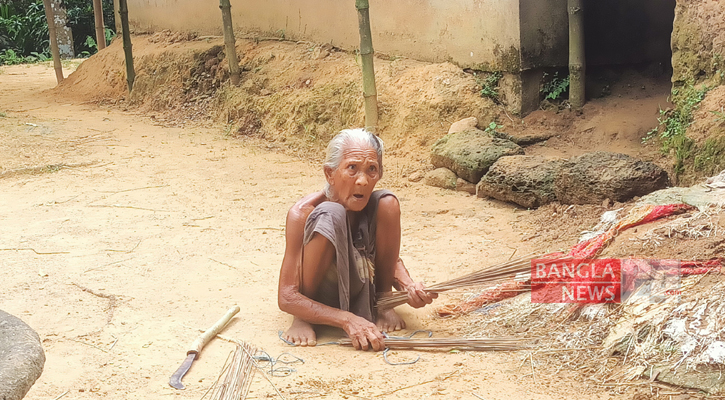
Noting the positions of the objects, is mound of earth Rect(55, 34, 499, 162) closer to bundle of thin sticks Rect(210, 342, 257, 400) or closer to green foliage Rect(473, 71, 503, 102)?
green foliage Rect(473, 71, 503, 102)

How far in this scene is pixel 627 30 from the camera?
7.51 m

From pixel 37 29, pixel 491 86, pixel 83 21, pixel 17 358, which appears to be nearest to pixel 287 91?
pixel 491 86

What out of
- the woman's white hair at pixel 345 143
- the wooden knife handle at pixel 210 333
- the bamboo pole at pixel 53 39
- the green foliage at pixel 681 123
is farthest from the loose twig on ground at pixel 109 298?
the bamboo pole at pixel 53 39

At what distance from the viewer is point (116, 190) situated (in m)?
6.86

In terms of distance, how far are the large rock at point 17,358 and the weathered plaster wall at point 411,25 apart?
589 centimetres

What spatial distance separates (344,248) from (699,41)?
374cm

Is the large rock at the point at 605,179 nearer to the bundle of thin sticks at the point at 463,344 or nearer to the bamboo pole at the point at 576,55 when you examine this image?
the bamboo pole at the point at 576,55

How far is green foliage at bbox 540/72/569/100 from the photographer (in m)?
7.34

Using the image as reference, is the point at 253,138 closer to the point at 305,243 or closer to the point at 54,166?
the point at 54,166

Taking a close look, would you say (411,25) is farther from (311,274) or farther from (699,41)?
(311,274)

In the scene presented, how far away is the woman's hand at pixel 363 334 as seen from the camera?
3498 mm

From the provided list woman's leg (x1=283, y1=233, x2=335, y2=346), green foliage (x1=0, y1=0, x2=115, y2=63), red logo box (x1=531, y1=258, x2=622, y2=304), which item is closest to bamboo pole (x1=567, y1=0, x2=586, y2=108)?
red logo box (x1=531, y1=258, x2=622, y2=304)

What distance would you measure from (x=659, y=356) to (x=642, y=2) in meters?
5.28

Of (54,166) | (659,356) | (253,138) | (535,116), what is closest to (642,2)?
(535,116)
